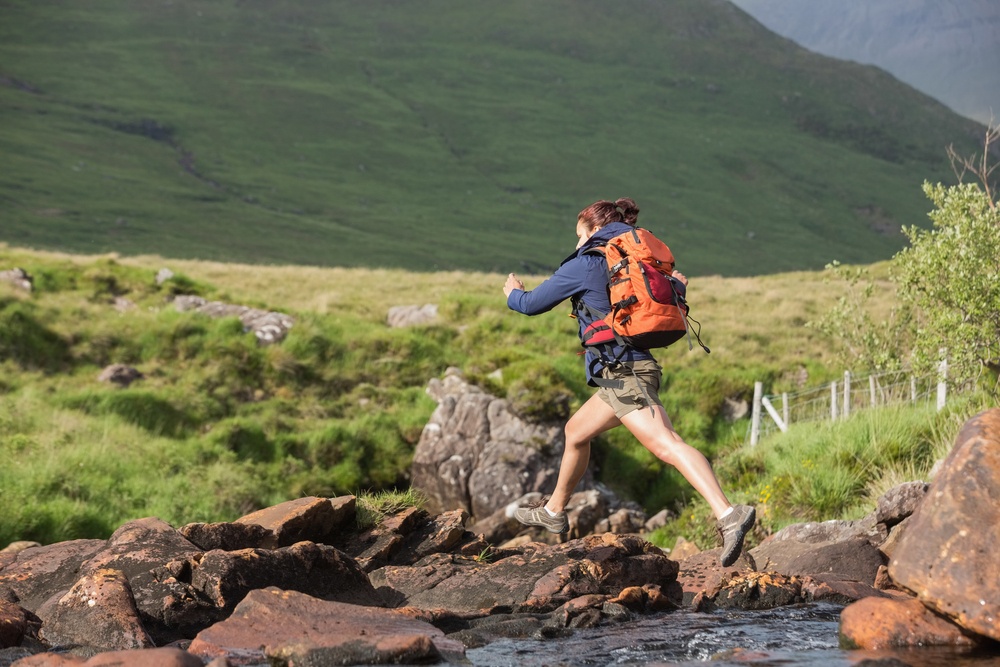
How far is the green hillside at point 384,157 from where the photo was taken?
109875 millimetres

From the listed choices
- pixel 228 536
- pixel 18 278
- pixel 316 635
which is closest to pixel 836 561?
pixel 316 635

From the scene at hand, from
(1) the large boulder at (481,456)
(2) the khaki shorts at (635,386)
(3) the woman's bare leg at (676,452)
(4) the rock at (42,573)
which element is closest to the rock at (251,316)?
(1) the large boulder at (481,456)

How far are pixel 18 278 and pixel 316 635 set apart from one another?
25311 millimetres

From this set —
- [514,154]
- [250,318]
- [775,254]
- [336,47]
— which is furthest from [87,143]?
[250,318]

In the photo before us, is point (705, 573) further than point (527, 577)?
Yes

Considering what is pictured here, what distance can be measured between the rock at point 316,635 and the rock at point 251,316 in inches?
808

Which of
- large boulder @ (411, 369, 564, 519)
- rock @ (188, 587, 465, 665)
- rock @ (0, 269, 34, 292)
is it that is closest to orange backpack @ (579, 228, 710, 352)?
rock @ (188, 587, 465, 665)

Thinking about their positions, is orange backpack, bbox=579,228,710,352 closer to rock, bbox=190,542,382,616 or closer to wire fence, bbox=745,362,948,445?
rock, bbox=190,542,382,616

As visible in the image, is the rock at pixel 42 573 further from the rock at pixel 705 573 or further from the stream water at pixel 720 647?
the rock at pixel 705 573

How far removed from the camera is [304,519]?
35.3ft

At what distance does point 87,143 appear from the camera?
438 ft

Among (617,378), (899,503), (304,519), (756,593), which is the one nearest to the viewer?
(617,378)

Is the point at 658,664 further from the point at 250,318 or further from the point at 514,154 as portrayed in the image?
the point at 514,154

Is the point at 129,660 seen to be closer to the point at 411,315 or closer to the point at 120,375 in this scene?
the point at 120,375
